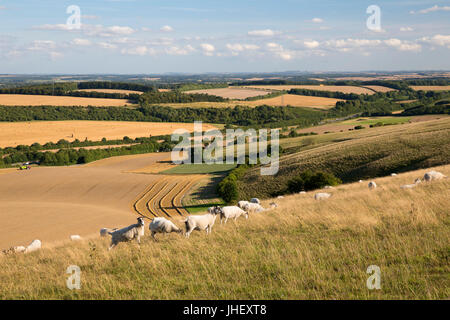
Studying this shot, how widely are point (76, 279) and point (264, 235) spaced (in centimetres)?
611

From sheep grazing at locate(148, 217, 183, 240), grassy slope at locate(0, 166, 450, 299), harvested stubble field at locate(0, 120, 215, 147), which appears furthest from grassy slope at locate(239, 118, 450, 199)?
harvested stubble field at locate(0, 120, 215, 147)

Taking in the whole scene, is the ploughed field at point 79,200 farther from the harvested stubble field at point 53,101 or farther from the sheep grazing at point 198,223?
the harvested stubble field at point 53,101

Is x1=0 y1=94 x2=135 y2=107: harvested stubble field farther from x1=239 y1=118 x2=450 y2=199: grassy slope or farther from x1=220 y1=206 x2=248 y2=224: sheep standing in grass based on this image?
x1=220 y1=206 x2=248 y2=224: sheep standing in grass

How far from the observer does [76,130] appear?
121500 mm

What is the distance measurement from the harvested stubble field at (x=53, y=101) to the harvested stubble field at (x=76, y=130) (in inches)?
1210

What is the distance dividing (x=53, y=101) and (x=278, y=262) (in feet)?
580

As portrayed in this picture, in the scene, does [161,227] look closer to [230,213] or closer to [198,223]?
[198,223]

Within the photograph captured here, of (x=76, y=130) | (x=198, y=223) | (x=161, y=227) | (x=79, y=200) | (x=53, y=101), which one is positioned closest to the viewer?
(x=161, y=227)

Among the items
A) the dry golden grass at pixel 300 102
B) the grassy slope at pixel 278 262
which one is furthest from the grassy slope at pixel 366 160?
the dry golden grass at pixel 300 102

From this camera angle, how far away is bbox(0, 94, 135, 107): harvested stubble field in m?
158

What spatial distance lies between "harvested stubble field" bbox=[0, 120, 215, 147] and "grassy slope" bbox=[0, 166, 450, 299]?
10172cm

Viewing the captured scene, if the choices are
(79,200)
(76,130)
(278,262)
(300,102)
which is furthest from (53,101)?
(278,262)

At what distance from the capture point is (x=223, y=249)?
1123 centimetres

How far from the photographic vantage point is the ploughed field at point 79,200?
116 ft
